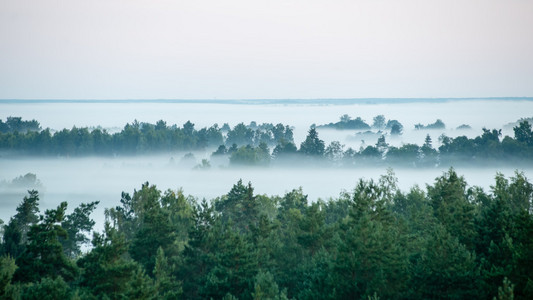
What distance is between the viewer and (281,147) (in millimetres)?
151500

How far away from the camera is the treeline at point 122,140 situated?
595ft

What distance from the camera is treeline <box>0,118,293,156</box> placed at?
7146 inches

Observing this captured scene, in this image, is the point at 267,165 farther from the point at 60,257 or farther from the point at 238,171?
the point at 60,257

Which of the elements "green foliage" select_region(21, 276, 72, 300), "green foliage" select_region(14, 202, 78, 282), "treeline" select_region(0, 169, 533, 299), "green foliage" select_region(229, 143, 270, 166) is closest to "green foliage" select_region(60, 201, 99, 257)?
"treeline" select_region(0, 169, 533, 299)

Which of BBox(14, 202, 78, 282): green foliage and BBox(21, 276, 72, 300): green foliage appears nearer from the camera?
BBox(21, 276, 72, 300): green foliage

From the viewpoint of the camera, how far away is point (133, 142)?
18875cm

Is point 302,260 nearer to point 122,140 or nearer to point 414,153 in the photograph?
point 414,153

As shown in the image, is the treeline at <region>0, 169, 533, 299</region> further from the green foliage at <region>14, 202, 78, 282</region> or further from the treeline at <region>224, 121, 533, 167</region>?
the treeline at <region>224, 121, 533, 167</region>

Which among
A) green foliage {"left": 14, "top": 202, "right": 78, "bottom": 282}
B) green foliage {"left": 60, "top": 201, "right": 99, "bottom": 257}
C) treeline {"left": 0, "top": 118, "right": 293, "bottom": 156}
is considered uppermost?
green foliage {"left": 14, "top": 202, "right": 78, "bottom": 282}

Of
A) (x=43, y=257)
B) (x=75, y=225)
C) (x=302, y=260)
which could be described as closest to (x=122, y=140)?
(x=75, y=225)

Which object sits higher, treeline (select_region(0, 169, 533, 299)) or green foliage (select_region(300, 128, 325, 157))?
treeline (select_region(0, 169, 533, 299))

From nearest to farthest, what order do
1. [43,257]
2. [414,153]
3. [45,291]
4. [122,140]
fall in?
[45,291], [43,257], [414,153], [122,140]

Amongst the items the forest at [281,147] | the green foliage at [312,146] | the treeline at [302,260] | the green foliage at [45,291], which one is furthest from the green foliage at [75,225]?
the green foliage at [312,146]

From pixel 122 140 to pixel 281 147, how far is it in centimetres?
6484
